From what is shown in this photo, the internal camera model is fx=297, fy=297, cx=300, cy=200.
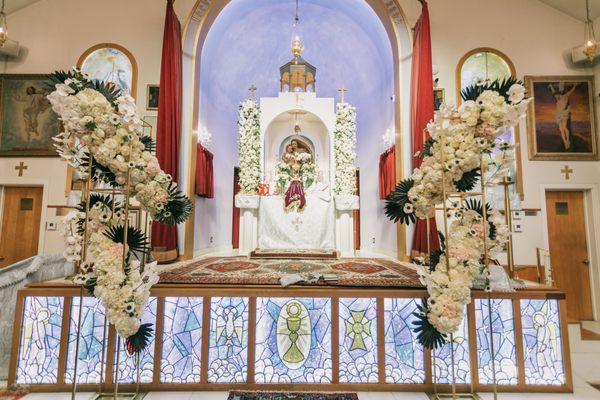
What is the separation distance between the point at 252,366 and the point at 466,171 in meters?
2.40

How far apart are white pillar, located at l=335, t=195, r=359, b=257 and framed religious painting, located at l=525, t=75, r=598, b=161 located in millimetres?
3342

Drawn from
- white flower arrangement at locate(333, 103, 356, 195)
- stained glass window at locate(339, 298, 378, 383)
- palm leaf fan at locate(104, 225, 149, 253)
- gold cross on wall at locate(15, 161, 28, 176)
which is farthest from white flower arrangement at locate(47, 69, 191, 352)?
gold cross on wall at locate(15, 161, 28, 176)

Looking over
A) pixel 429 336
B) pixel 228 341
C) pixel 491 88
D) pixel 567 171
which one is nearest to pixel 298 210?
pixel 228 341

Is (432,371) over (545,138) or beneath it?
beneath

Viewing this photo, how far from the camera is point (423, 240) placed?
183 inches

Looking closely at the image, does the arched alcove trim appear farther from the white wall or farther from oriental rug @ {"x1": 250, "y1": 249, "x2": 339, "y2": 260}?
oriental rug @ {"x1": 250, "y1": 249, "x2": 339, "y2": 260}

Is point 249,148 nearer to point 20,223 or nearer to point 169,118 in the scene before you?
point 169,118

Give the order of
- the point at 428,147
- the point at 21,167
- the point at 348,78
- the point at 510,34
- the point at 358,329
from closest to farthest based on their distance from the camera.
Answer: the point at 428,147, the point at 358,329, the point at 21,167, the point at 510,34, the point at 348,78

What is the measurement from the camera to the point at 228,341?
2580mm

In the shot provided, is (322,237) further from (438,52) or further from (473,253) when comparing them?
(438,52)

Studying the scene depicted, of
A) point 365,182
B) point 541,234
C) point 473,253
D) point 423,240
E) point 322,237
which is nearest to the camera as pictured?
point 473,253

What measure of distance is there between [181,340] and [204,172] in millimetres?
3814

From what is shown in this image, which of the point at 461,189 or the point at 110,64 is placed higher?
the point at 110,64

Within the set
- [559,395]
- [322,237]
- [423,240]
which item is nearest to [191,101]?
[322,237]
